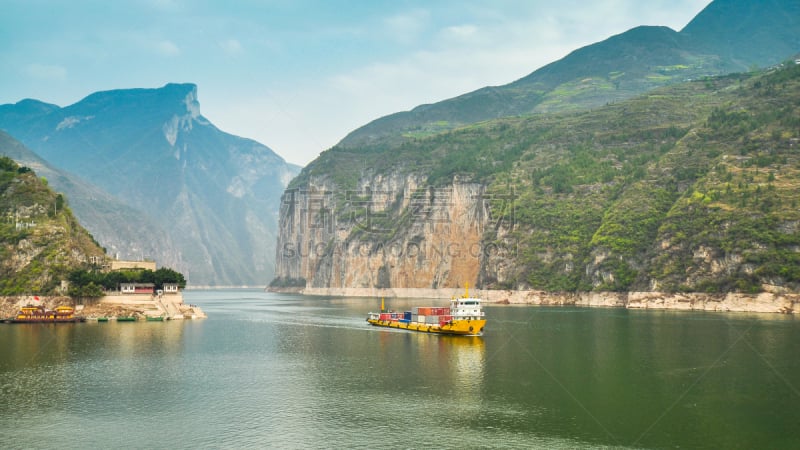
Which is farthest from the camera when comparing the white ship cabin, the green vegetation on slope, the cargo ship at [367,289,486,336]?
the green vegetation on slope

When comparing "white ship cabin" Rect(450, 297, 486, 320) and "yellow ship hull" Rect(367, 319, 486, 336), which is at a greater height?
"white ship cabin" Rect(450, 297, 486, 320)

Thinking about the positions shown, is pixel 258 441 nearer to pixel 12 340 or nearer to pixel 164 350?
pixel 164 350

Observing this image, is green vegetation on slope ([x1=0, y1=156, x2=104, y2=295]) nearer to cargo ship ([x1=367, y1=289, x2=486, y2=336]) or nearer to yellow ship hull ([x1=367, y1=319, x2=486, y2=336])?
cargo ship ([x1=367, y1=289, x2=486, y2=336])

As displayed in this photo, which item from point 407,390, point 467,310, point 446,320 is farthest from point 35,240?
point 407,390

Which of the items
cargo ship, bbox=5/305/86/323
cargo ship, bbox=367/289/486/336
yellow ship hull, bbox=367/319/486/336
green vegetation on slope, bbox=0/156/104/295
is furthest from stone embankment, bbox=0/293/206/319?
yellow ship hull, bbox=367/319/486/336

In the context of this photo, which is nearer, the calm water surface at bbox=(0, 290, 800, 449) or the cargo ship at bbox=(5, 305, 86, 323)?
the calm water surface at bbox=(0, 290, 800, 449)

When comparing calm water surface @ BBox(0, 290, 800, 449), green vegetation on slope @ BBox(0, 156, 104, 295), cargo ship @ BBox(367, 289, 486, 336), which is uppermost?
green vegetation on slope @ BBox(0, 156, 104, 295)

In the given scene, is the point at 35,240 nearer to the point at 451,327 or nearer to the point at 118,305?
the point at 118,305
